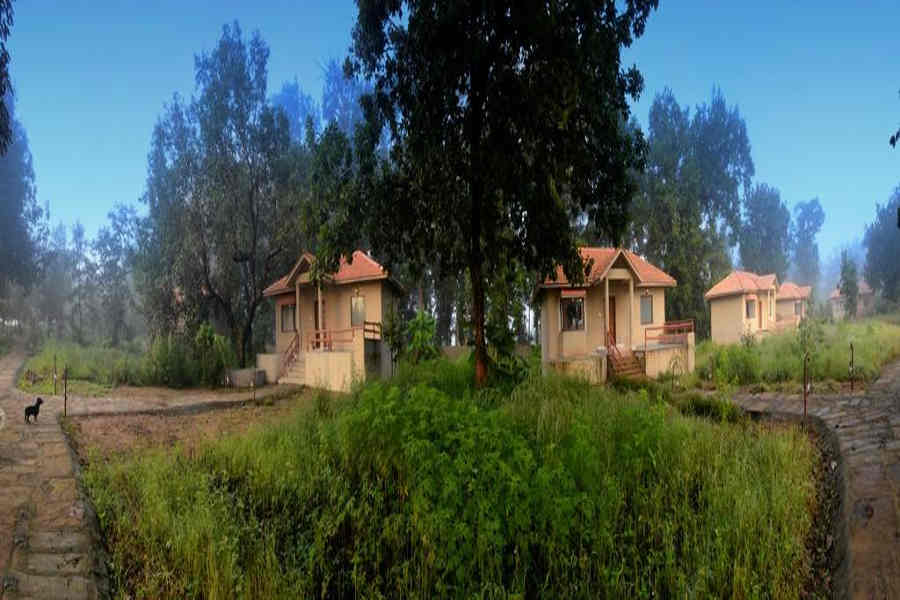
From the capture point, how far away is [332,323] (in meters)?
19.8

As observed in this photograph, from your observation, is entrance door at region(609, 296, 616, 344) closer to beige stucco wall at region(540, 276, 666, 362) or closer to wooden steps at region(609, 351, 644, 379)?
beige stucco wall at region(540, 276, 666, 362)

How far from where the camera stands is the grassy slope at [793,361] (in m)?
12.3

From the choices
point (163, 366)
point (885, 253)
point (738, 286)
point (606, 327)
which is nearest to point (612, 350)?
point (606, 327)

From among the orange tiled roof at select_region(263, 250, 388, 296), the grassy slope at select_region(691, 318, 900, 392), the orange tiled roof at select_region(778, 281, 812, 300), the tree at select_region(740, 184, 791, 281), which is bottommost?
the grassy slope at select_region(691, 318, 900, 392)

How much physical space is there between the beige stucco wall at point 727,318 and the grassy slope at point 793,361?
749 cm

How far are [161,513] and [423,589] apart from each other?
7.14 feet

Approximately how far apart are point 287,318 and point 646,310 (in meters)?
13.9

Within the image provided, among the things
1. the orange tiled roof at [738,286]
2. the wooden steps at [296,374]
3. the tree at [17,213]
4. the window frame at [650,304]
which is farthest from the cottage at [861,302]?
the tree at [17,213]

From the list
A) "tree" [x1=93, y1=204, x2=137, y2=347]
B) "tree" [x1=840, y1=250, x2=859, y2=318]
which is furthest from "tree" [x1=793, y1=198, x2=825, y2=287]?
"tree" [x1=93, y1=204, x2=137, y2=347]

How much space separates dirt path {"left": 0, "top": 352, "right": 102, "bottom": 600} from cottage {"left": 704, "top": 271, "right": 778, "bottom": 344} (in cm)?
2489

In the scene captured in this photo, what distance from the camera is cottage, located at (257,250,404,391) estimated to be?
16.6m

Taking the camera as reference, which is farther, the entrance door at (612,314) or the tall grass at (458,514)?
the entrance door at (612,314)

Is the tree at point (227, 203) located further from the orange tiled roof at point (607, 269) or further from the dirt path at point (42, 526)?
the dirt path at point (42, 526)

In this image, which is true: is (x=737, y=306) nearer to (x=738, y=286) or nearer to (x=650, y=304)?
(x=738, y=286)
